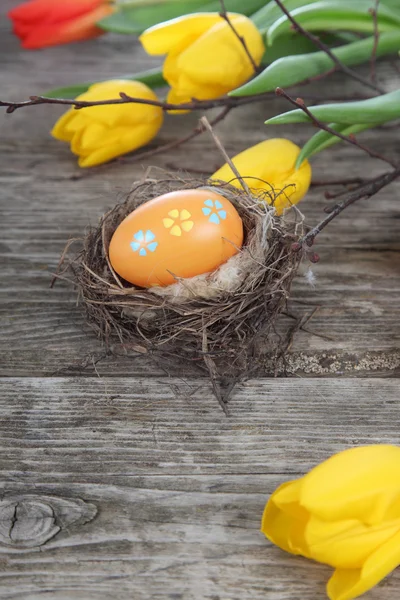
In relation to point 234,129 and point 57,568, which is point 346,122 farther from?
point 57,568


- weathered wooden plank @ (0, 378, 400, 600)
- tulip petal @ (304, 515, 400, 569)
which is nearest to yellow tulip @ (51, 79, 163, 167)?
weathered wooden plank @ (0, 378, 400, 600)

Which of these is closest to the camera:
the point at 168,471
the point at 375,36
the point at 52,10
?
the point at 168,471

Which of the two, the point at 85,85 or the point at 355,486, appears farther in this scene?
the point at 85,85

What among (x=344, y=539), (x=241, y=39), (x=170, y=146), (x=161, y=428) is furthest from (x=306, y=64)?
(x=344, y=539)

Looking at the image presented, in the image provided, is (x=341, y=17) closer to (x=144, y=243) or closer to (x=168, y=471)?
(x=144, y=243)

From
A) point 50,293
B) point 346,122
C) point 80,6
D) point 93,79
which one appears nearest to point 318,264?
point 346,122

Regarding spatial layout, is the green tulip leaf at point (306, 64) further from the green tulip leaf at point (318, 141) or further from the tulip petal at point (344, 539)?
the tulip petal at point (344, 539)

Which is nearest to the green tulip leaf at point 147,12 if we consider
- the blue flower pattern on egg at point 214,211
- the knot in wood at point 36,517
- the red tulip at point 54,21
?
the red tulip at point 54,21

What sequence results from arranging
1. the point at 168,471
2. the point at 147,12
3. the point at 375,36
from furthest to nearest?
the point at 147,12 < the point at 375,36 < the point at 168,471
